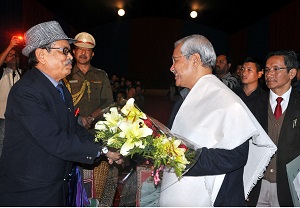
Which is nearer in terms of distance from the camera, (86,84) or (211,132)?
(211,132)

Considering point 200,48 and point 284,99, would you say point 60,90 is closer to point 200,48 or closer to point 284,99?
point 200,48

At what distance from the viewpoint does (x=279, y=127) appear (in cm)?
302

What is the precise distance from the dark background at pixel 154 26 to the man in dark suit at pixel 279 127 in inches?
217

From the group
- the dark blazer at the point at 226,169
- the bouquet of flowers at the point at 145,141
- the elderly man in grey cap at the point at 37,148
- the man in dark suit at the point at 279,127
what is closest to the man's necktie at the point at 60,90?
the elderly man in grey cap at the point at 37,148

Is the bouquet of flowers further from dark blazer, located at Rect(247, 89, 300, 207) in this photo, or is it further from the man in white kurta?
dark blazer, located at Rect(247, 89, 300, 207)

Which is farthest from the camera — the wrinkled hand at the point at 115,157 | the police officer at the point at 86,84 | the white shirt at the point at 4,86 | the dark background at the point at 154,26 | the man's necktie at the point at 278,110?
the dark background at the point at 154,26

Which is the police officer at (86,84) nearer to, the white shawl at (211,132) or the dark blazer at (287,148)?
the dark blazer at (287,148)

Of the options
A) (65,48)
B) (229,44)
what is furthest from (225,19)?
(65,48)

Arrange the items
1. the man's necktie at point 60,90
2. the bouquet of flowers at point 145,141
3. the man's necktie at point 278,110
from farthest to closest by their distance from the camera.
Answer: the man's necktie at point 278,110 < the man's necktie at point 60,90 < the bouquet of flowers at point 145,141

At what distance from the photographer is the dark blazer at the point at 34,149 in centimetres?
203

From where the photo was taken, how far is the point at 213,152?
187 centimetres

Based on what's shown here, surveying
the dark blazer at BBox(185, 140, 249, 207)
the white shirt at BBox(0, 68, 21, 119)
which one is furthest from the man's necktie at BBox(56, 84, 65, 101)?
the white shirt at BBox(0, 68, 21, 119)

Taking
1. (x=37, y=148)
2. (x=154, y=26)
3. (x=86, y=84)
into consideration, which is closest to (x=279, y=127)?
(x=37, y=148)

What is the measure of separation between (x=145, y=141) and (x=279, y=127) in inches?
64.4
